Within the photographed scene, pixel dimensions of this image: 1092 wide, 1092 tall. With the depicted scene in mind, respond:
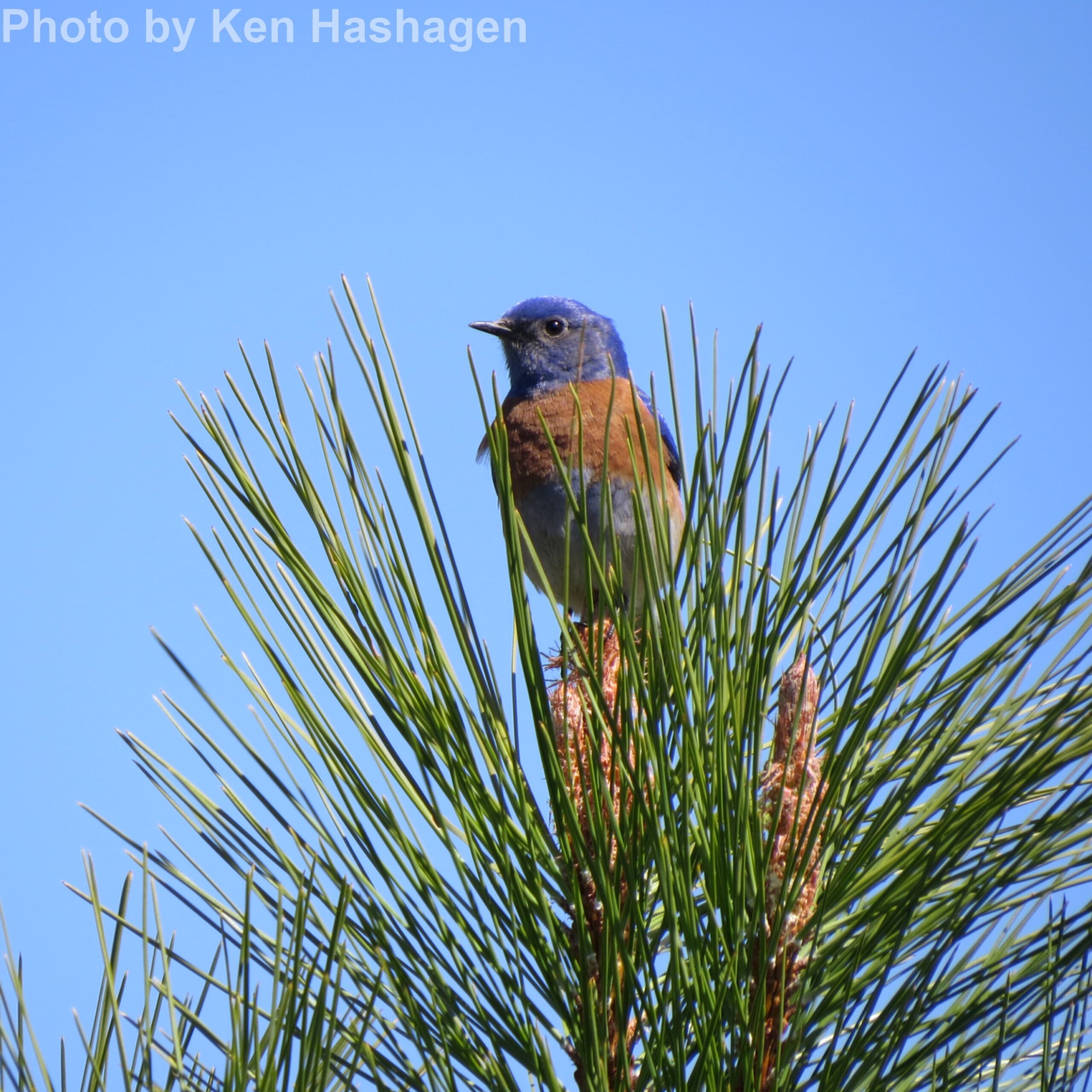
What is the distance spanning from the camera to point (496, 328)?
4691 millimetres

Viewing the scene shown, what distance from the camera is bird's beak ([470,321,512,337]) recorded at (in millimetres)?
4695

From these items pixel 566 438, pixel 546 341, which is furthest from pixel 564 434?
pixel 546 341

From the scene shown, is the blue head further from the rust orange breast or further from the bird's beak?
the rust orange breast

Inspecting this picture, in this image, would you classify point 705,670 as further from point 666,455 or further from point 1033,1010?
point 666,455

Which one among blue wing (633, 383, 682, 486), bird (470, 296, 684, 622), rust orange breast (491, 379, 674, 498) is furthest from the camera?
blue wing (633, 383, 682, 486)

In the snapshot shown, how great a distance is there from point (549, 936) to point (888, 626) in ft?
2.03

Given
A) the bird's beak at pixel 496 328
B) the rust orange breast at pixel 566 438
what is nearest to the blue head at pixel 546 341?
the bird's beak at pixel 496 328

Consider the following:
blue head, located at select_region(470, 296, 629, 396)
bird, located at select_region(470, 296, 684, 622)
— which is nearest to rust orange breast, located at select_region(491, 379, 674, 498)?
bird, located at select_region(470, 296, 684, 622)

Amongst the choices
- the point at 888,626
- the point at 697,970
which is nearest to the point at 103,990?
the point at 697,970

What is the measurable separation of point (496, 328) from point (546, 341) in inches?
8.3

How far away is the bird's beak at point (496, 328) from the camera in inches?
185

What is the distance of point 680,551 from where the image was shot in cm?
135

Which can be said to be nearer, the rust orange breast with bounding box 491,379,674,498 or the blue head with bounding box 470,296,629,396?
the rust orange breast with bounding box 491,379,674,498

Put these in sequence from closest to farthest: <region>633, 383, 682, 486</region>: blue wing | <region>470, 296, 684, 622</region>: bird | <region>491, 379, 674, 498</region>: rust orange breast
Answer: <region>470, 296, 684, 622</region>: bird < <region>491, 379, 674, 498</region>: rust orange breast < <region>633, 383, 682, 486</region>: blue wing
